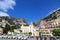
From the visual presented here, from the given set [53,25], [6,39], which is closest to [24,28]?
[53,25]

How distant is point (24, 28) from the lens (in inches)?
2921

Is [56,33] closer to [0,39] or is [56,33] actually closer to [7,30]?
[7,30]

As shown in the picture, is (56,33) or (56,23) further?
(56,23)

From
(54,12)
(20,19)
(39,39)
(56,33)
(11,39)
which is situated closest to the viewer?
(39,39)

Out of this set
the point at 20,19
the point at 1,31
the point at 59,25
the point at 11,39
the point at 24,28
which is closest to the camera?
the point at 11,39

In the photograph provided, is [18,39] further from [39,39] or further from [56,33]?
[56,33]

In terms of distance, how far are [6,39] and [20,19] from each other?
9465 centimetres

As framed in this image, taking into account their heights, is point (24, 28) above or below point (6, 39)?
above

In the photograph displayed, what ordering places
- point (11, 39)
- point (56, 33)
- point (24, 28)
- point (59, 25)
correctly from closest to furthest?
point (11, 39), point (56, 33), point (59, 25), point (24, 28)

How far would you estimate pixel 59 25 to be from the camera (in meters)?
68.0

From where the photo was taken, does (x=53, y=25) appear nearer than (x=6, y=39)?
No

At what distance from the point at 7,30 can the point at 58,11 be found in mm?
39327

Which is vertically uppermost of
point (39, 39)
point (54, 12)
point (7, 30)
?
point (54, 12)

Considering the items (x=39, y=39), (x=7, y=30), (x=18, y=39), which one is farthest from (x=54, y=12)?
(x=39, y=39)
